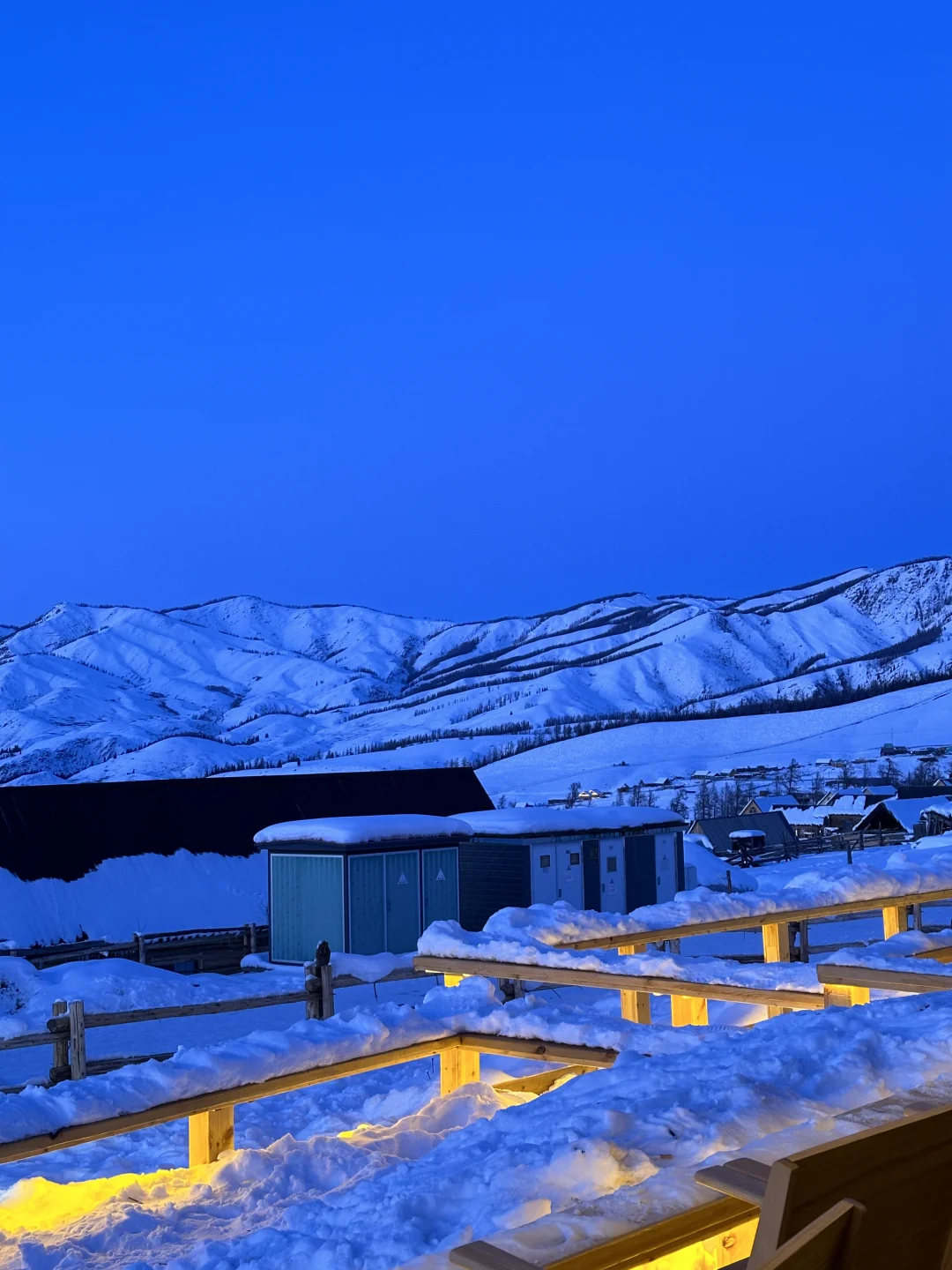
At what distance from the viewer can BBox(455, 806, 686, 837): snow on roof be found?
2617cm

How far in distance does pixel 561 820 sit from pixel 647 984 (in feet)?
63.9

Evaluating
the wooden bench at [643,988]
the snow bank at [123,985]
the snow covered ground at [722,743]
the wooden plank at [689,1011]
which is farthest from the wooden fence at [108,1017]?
the snow covered ground at [722,743]

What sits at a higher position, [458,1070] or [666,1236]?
[666,1236]

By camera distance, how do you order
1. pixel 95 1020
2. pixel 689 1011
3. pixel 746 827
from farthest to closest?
pixel 746 827, pixel 95 1020, pixel 689 1011

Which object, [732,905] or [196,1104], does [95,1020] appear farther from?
[196,1104]

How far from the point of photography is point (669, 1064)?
456 cm

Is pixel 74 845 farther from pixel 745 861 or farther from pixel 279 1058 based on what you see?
pixel 745 861

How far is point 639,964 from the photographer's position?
7.29 meters

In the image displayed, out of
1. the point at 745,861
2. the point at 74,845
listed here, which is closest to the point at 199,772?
the point at 745,861

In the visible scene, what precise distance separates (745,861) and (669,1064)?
40.5m

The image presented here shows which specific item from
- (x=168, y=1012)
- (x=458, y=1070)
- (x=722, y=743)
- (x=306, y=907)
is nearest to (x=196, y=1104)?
(x=458, y=1070)

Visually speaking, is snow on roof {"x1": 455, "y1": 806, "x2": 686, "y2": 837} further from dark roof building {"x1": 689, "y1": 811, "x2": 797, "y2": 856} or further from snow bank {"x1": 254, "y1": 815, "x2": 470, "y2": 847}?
dark roof building {"x1": 689, "y1": 811, "x2": 797, "y2": 856}

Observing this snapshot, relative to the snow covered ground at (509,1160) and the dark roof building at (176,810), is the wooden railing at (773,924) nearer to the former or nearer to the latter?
the snow covered ground at (509,1160)

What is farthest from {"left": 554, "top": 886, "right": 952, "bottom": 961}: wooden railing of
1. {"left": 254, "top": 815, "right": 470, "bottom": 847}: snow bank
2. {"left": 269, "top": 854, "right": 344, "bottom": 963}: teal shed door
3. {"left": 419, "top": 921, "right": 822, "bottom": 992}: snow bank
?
{"left": 269, "top": 854, "right": 344, "bottom": 963}: teal shed door
